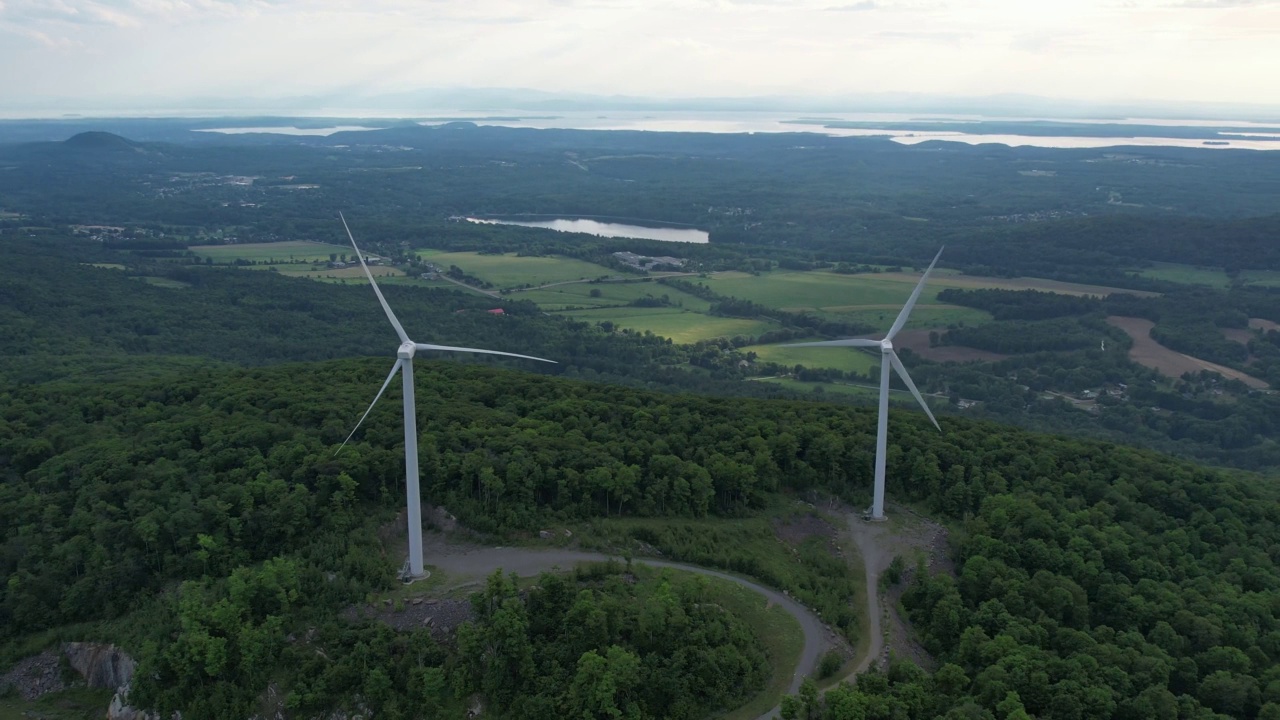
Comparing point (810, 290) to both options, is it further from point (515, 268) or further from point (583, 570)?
point (583, 570)

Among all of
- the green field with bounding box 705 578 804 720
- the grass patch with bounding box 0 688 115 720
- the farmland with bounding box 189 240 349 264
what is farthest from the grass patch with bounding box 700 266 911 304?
the grass patch with bounding box 0 688 115 720

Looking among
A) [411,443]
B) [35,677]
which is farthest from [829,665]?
[35,677]

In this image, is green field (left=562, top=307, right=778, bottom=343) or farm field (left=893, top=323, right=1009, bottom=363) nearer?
farm field (left=893, top=323, right=1009, bottom=363)

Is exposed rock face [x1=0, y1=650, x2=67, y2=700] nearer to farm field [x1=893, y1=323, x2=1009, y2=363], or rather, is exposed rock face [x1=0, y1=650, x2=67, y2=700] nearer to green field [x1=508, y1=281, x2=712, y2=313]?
farm field [x1=893, y1=323, x2=1009, y2=363]

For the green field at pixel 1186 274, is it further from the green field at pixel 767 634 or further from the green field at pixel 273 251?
the green field at pixel 273 251

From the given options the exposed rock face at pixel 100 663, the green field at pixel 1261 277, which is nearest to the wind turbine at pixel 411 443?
the exposed rock face at pixel 100 663

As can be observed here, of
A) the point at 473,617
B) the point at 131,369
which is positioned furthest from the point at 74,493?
the point at 131,369

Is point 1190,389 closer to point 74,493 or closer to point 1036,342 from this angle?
point 1036,342
